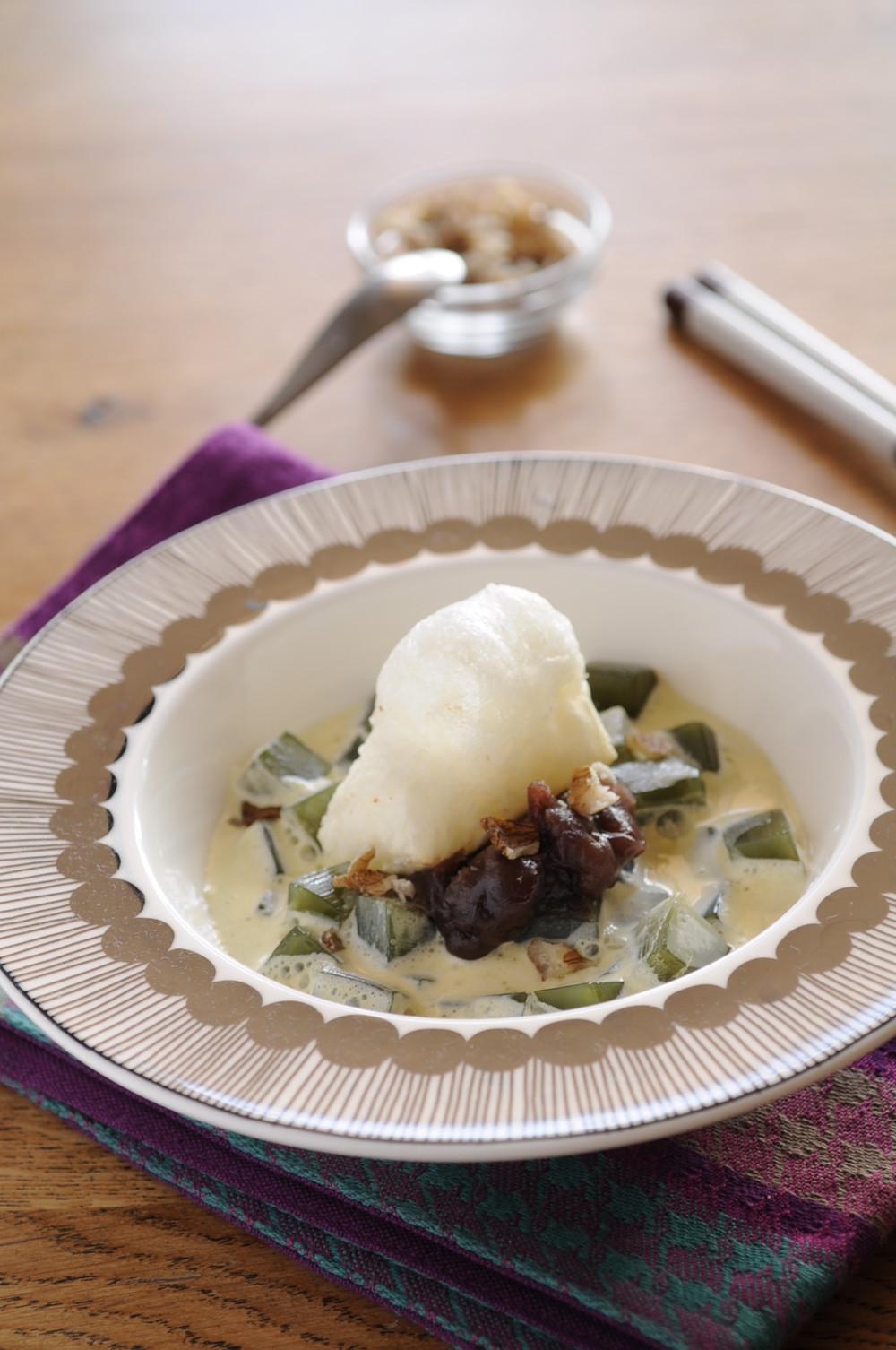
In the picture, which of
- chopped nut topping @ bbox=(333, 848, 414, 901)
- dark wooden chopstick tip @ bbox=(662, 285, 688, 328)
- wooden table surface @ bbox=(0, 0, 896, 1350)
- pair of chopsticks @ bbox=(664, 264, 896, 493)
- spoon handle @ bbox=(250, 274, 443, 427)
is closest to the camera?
wooden table surface @ bbox=(0, 0, 896, 1350)

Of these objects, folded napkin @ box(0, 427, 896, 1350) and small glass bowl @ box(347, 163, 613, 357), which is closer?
folded napkin @ box(0, 427, 896, 1350)

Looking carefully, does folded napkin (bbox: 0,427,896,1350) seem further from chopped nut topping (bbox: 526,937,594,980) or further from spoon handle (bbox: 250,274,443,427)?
spoon handle (bbox: 250,274,443,427)

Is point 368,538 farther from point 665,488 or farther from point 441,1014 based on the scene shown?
point 441,1014

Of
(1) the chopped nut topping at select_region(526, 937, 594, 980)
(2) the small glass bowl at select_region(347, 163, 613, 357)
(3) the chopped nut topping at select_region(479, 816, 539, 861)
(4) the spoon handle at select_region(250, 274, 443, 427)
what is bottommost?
(1) the chopped nut topping at select_region(526, 937, 594, 980)

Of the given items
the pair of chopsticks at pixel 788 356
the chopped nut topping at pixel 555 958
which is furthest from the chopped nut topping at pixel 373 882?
the pair of chopsticks at pixel 788 356

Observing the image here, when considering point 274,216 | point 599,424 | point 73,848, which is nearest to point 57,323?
point 274,216

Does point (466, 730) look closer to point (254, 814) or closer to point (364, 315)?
point (254, 814)

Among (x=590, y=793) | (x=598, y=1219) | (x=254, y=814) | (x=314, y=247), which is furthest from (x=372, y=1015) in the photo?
(x=314, y=247)

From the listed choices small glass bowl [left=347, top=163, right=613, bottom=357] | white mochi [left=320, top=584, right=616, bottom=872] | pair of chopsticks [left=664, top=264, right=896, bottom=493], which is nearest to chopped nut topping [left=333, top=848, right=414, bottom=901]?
white mochi [left=320, top=584, right=616, bottom=872]
